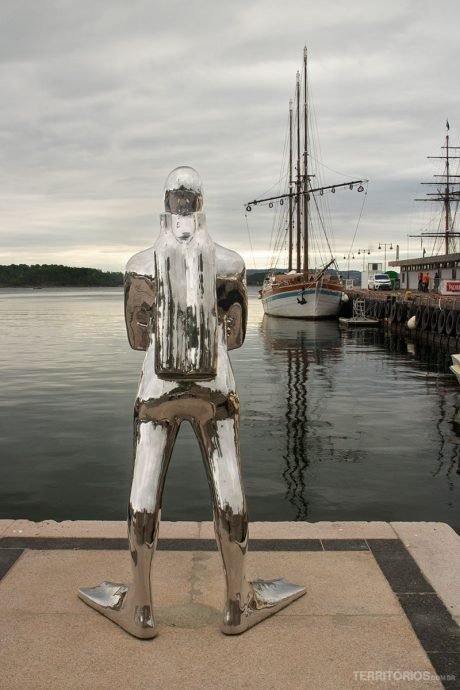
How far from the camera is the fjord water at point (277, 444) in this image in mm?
8727

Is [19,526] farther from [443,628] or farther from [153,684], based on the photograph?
[443,628]

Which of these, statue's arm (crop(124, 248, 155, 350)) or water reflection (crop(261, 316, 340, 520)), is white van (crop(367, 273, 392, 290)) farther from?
statue's arm (crop(124, 248, 155, 350))

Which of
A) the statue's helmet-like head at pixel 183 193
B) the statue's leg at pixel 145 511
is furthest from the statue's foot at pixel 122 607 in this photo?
the statue's helmet-like head at pixel 183 193

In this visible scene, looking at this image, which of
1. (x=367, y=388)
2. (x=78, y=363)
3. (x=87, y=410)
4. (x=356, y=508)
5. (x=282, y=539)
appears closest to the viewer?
(x=282, y=539)

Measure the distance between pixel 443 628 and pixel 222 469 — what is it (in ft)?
4.89

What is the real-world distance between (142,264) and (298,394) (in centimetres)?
1343

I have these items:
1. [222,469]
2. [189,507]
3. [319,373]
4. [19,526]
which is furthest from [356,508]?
[319,373]

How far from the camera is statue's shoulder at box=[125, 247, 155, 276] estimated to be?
3.76 meters

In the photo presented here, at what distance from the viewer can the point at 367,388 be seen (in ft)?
59.5

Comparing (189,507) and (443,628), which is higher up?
(443,628)

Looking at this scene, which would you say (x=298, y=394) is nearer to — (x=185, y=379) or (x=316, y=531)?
(x=316, y=531)

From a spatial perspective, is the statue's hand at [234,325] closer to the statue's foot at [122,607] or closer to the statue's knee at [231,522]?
the statue's knee at [231,522]

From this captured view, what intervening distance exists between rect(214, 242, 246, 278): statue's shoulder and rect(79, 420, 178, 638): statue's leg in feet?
2.83

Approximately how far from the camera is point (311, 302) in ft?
170
